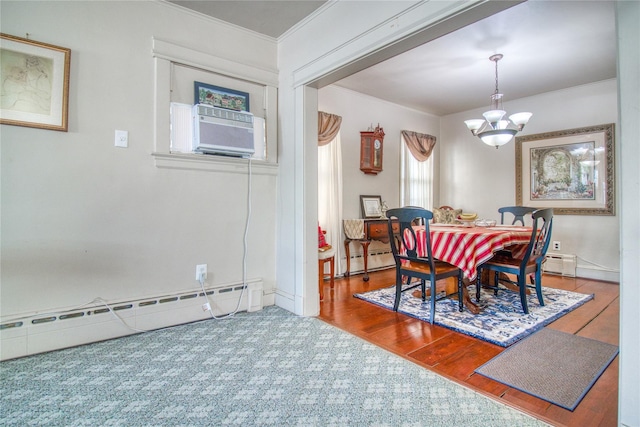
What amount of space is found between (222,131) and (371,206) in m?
2.68

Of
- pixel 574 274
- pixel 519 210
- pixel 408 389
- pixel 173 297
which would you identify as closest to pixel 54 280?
pixel 173 297

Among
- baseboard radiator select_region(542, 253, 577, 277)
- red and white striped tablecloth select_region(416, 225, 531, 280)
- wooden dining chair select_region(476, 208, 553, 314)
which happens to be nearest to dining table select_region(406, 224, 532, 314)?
red and white striped tablecloth select_region(416, 225, 531, 280)

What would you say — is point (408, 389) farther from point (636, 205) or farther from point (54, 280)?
point (54, 280)

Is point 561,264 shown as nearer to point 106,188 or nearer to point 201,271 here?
point 201,271

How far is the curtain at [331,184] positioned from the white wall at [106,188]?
1629 mm

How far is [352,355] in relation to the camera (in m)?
2.04

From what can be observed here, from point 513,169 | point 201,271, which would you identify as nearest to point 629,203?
point 201,271

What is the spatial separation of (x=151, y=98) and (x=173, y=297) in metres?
1.51

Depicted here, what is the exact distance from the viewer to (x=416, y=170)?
547 centimetres

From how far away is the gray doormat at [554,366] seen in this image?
5.53 feet

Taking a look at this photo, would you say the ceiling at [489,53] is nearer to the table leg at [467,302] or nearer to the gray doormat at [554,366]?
the table leg at [467,302]

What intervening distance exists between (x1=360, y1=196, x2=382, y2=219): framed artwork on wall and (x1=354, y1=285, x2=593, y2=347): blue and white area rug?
4.13ft

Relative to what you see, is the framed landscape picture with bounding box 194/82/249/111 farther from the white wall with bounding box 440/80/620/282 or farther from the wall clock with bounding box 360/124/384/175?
the white wall with bounding box 440/80/620/282

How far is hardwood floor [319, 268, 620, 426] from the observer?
1.54m
